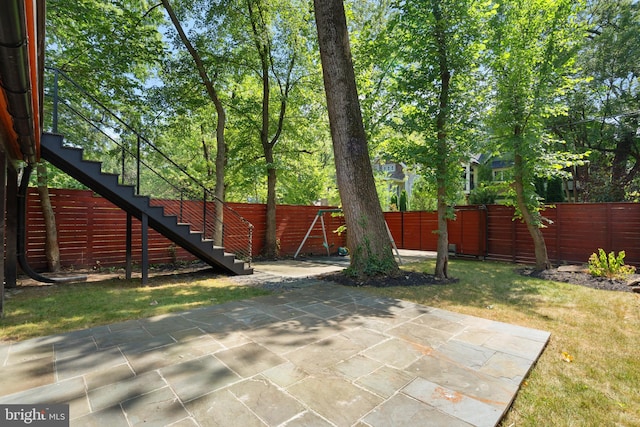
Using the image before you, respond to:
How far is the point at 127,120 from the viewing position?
7.83 m

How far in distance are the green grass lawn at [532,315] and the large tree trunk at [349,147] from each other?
899 mm

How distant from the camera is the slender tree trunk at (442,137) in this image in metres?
5.76

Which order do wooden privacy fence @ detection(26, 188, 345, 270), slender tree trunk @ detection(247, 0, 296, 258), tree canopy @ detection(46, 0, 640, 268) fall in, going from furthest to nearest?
slender tree trunk @ detection(247, 0, 296, 258) < wooden privacy fence @ detection(26, 188, 345, 270) < tree canopy @ detection(46, 0, 640, 268)

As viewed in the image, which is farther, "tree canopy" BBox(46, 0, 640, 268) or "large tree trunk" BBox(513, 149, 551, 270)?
"large tree trunk" BBox(513, 149, 551, 270)

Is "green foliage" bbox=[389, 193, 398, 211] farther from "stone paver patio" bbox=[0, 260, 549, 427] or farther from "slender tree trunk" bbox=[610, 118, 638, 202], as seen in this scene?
"stone paver patio" bbox=[0, 260, 549, 427]

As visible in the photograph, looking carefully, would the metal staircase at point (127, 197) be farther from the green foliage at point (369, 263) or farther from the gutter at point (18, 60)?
the green foliage at point (369, 263)

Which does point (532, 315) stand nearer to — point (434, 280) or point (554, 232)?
point (434, 280)

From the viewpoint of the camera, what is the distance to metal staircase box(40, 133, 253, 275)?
470 centimetres

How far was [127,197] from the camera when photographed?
17.4 feet

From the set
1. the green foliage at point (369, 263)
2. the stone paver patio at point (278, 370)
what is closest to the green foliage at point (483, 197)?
the green foliage at point (369, 263)

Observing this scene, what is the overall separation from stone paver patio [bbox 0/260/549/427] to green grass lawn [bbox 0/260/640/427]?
20cm

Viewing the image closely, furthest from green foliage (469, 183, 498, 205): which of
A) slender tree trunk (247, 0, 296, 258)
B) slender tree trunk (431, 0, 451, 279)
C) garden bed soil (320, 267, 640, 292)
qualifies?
slender tree trunk (247, 0, 296, 258)

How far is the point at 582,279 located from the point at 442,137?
13.6 ft

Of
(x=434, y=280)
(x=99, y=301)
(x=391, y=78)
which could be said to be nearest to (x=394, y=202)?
(x=391, y=78)
